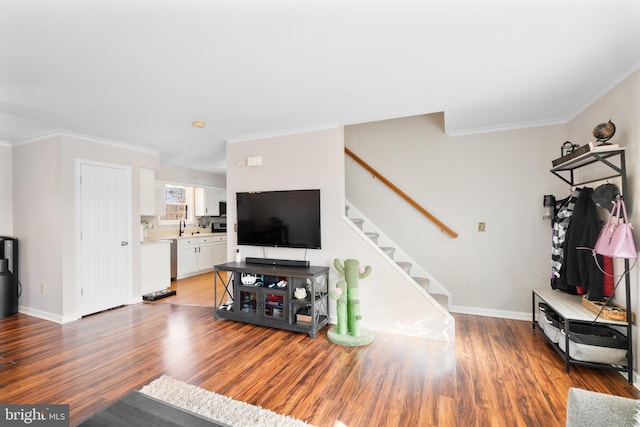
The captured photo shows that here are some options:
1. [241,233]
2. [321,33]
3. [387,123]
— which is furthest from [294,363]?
[387,123]

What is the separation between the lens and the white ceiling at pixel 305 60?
1.54 metres

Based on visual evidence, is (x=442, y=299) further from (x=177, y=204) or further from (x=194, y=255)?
(x=177, y=204)

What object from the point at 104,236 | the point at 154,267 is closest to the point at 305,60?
the point at 104,236

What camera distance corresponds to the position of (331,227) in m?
3.46

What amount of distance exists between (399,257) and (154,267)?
387 cm

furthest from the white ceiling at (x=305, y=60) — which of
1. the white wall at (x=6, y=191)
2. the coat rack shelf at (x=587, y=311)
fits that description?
the white wall at (x=6, y=191)

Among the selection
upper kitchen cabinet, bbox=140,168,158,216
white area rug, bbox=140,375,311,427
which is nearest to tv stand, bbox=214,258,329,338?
white area rug, bbox=140,375,311,427

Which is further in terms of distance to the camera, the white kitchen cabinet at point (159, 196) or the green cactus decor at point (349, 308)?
the white kitchen cabinet at point (159, 196)

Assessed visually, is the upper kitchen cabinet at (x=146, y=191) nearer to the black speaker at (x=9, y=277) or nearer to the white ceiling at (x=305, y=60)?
the white ceiling at (x=305, y=60)

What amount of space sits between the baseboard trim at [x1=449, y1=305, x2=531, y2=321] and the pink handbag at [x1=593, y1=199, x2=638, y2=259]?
1.51m

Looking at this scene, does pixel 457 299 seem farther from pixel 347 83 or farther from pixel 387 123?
pixel 347 83

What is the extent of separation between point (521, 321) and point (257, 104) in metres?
3.88

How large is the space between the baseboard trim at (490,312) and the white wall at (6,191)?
6.19m

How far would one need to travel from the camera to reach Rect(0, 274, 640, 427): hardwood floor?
1.93 meters
